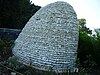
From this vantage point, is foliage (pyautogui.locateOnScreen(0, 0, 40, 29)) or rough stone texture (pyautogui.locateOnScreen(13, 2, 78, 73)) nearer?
rough stone texture (pyautogui.locateOnScreen(13, 2, 78, 73))

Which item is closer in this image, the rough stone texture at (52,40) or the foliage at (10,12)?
the rough stone texture at (52,40)

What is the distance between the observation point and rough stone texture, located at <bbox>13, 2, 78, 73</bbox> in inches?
389

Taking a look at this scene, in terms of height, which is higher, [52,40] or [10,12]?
[10,12]

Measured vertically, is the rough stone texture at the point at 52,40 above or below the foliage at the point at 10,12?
below

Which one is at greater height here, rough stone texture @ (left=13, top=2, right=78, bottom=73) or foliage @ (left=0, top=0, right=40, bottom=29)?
foliage @ (left=0, top=0, right=40, bottom=29)

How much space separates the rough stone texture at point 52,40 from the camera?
9.88m

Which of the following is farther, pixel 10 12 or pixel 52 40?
pixel 10 12

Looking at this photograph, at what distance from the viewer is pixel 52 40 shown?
10047mm

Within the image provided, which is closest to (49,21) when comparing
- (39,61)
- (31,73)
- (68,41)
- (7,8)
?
(68,41)

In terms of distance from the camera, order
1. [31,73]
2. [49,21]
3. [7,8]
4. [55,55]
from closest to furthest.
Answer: [31,73] < [55,55] < [49,21] < [7,8]

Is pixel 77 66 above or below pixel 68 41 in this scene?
Result: below

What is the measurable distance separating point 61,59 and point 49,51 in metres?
0.67

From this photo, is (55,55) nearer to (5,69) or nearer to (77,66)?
(77,66)

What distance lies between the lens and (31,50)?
1030cm
